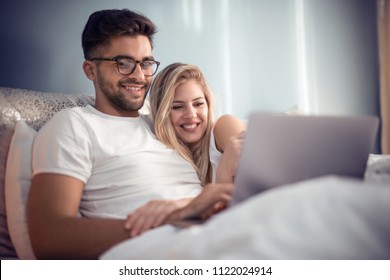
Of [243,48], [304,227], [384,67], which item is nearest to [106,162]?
[304,227]

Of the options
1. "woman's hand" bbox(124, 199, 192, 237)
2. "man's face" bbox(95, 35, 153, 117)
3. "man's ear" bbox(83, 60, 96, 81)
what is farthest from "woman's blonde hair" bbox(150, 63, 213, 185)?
"woman's hand" bbox(124, 199, 192, 237)

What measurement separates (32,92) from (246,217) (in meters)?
0.94

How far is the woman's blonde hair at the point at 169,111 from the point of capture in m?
1.43

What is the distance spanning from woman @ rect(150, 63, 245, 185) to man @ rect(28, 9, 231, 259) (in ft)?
0.20

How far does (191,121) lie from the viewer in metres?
1.50

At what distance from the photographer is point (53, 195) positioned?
3.37ft

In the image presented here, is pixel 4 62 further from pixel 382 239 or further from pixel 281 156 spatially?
pixel 382 239

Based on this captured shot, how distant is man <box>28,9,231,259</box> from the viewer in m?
0.98

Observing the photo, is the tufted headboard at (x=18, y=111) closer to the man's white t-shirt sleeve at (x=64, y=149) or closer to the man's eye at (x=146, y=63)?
the man's white t-shirt sleeve at (x=64, y=149)

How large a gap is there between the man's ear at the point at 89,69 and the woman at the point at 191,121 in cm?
21

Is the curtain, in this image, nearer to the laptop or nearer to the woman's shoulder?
the woman's shoulder

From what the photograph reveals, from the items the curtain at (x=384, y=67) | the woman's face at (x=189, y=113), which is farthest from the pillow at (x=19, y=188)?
the curtain at (x=384, y=67)

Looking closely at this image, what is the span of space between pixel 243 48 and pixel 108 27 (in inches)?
26.9

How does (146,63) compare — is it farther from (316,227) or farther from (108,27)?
(316,227)
